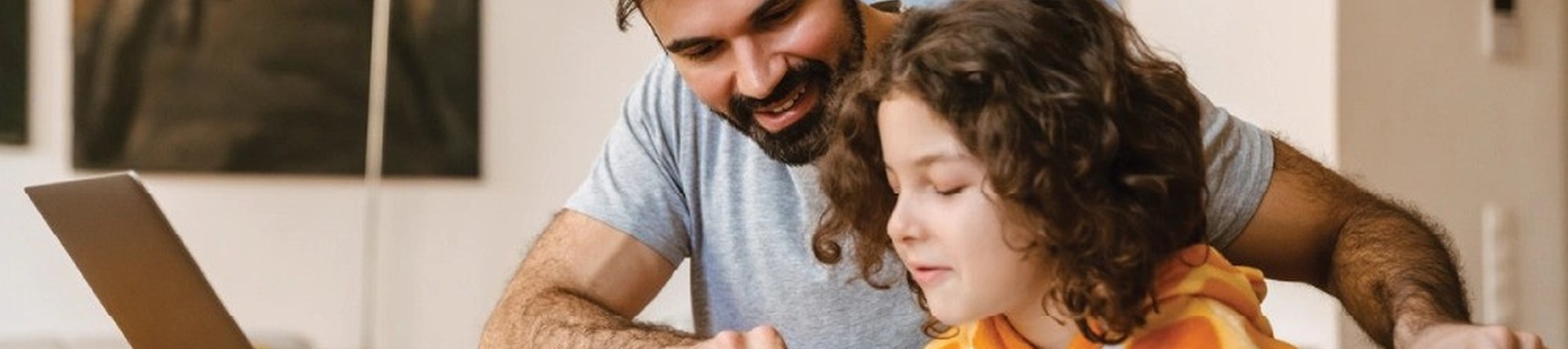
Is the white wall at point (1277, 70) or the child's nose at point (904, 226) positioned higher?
the child's nose at point (904, 226)

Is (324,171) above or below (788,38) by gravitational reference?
below

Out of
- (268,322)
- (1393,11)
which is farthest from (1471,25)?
(268,322)

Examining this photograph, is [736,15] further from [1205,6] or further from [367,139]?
[367,139]

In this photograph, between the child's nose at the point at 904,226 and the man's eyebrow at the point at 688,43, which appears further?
the man's eyebrow at the point at 688,43

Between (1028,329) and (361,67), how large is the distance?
2058 millimetres

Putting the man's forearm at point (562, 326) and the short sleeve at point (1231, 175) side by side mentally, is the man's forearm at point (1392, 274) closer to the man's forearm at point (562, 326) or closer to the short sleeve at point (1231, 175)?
the short sleeve at point (1231, 175)

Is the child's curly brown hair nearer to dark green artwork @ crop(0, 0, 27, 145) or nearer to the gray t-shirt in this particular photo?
the gray t-shirt

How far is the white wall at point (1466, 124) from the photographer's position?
2.73 m

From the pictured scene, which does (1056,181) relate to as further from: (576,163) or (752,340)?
(576,163)

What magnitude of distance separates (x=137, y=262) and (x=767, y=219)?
0.66 m

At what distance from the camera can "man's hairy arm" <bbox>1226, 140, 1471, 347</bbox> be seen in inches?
60.5

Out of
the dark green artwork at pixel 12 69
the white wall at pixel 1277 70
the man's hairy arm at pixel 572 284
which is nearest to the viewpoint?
the man's hairy arm at pixel 572 284

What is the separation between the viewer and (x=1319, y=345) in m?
2.70

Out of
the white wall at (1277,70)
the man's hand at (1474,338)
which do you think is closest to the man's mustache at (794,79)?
the man's hand at (1474,338)
